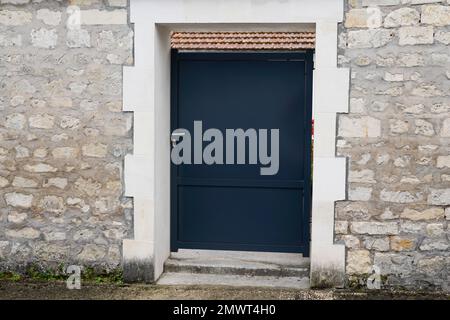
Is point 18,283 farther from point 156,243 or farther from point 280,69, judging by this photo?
point 280,69

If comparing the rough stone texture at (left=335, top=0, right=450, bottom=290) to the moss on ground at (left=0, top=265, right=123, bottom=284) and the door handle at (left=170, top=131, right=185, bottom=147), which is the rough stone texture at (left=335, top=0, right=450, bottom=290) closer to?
the door handle at (left=170, top=131, right=185, bottom=147)

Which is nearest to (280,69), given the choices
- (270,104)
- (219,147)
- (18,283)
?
(270,104)

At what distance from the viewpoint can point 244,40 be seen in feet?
42.7

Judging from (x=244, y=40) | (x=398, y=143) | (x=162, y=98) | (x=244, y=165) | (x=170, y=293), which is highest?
(x=244, y=40)

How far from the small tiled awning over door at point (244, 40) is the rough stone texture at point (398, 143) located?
7335 mm

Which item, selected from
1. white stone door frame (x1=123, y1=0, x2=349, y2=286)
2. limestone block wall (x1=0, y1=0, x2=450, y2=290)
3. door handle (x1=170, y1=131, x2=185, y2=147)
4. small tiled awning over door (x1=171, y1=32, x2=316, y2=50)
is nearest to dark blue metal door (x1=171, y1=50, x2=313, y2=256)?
door handle (x1=170, y1=131, x2=185, y2=147)

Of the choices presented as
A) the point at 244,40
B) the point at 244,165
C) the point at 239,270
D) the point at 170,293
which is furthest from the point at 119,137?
the point at 244,40

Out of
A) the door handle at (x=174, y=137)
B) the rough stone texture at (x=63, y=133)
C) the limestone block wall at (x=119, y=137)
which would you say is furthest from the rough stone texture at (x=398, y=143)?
the rough stone texture at (x=63, y=133)

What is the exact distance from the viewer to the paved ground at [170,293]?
14.6 ft

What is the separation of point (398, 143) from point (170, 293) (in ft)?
7.19

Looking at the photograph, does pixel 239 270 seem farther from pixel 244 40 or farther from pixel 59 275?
pixel 244 40

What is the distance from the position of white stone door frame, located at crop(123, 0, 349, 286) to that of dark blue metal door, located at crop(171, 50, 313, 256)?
0.44 metres

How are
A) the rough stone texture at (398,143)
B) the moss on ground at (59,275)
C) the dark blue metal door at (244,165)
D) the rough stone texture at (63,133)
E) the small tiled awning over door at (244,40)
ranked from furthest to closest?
the small tiled awning over door at (244,40) < the dark blue metal door at (244,165) < the moss on ground at (59,275) < the rough stone texture at (63,133) < the rough stone texture at (398,143)

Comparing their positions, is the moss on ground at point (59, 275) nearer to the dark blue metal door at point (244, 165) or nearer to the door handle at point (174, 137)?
the dark blue metal door at point (244, 165)
